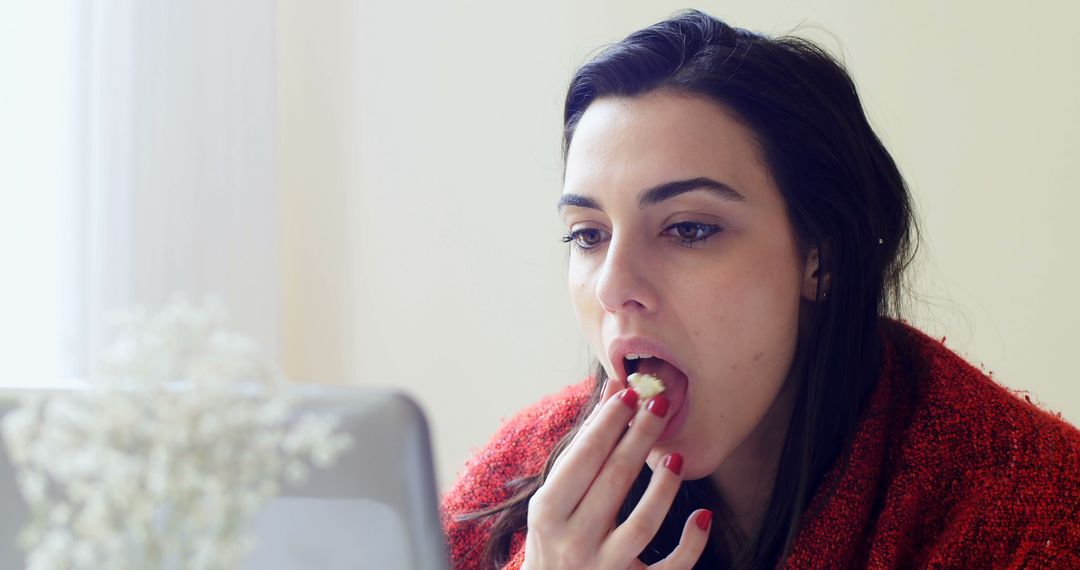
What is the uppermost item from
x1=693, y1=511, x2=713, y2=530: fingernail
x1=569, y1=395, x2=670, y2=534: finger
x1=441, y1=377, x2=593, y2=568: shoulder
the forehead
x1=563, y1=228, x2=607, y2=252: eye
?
the forehead

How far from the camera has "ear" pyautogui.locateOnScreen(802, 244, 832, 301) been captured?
107 cm

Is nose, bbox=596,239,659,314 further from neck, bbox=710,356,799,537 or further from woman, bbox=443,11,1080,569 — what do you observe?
neck, bbox=710,356,799,537

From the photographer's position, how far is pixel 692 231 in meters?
1.02

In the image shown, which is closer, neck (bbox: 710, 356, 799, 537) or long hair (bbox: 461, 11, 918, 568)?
long hair (bbox: 461, 11, 918, 568)

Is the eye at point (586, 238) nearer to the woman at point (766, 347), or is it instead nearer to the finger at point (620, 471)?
the woman at point (766, 347)

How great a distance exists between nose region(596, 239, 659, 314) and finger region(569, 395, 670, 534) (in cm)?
9

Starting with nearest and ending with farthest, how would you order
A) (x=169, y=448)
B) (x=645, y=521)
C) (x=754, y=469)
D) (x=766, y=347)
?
(x=169, y=448) < (x=645, y=521) < (x=766, y=347) < (x=754, y=469)

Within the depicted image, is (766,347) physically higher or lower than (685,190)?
lower

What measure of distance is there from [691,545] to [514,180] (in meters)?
1.17

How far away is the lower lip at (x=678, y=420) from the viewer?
1033 mm

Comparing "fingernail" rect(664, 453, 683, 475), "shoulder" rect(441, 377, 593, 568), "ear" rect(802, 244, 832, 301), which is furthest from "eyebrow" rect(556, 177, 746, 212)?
"shoulder" rect(441, 377, 593, 568)

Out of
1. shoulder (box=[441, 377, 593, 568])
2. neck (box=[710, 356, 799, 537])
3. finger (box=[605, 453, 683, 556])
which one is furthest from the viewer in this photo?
shoulder (box=[441, 377, 593, 568])

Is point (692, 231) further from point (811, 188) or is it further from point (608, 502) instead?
point (608, 502)

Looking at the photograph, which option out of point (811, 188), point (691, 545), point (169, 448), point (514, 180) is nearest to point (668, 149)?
point (811, 188)
